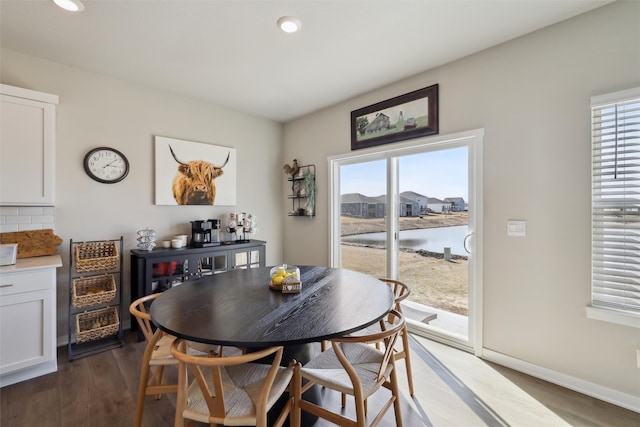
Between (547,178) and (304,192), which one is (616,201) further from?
(304,192)

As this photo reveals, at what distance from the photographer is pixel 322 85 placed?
315cm

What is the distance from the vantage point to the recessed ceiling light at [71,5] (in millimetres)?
1867

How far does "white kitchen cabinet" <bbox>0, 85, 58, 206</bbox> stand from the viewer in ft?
7.42

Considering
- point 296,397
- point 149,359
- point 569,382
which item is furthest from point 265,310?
point 569,382

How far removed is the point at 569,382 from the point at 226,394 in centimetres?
240

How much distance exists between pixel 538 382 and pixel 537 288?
0.70m

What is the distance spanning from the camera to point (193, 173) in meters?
3.49

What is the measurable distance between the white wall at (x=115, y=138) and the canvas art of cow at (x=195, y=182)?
Answer: 0.41ft

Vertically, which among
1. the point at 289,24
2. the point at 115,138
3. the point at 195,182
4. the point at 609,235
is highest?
the point at 289,24

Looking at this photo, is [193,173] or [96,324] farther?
[193,173]

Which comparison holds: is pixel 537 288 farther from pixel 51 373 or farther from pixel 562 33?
pixel 51 373

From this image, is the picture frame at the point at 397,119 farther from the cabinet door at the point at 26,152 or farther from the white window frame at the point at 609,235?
the cabinet door at the point at 26,152

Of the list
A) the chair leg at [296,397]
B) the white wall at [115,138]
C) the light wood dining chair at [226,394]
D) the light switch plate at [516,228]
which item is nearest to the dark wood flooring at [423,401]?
the chair leg at [296,397]

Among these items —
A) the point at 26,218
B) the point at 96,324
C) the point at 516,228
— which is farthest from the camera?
the point at 96,324
